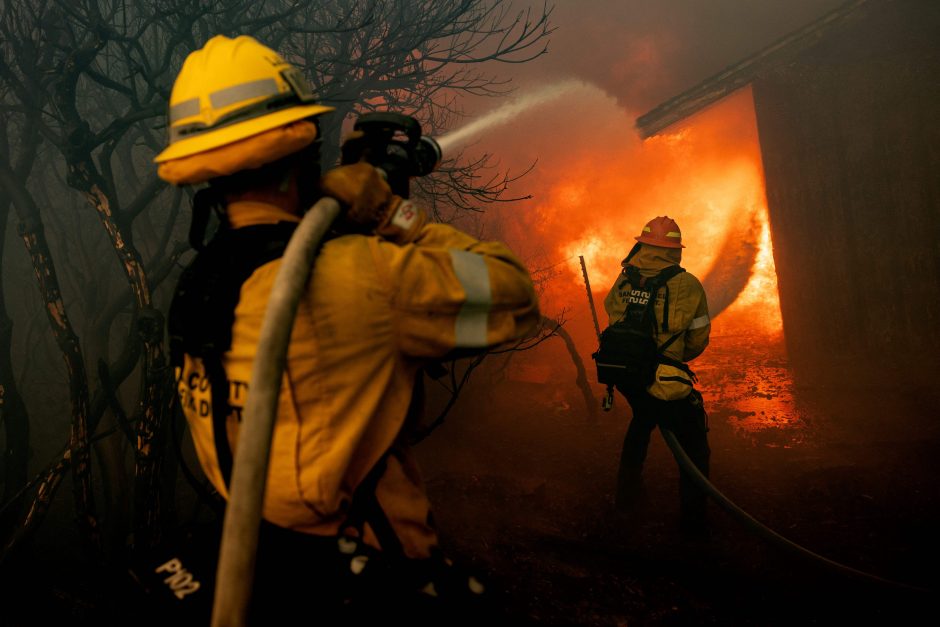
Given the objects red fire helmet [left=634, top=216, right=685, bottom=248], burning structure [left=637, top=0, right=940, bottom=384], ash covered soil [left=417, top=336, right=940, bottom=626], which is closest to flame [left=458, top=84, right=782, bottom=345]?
burning structure [left=637, top=0, right=940, bottom=384]

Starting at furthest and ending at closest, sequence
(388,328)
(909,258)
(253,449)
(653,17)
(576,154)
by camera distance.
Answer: (653,17)
(576,154)
(909,258)
(388,328)
(253,449)

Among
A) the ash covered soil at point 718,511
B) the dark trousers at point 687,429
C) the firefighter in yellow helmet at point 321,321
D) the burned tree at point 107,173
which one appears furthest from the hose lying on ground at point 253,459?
the dark trousers at point 687,429

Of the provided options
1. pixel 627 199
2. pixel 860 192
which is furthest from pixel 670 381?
pixel 627 199

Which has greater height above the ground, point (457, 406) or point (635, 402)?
point (635, 402)

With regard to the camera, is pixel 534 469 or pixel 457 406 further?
pixel 457 406

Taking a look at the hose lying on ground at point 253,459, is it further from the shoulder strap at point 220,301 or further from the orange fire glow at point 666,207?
the orange fire glow at point 666,207

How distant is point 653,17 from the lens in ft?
51.9

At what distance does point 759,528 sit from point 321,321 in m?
3.82

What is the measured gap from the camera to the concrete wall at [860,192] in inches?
306

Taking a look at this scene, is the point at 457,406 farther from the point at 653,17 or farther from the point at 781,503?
the point at 653,17

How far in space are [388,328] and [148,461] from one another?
337 centimetres

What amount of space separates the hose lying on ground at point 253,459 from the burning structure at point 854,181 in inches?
371

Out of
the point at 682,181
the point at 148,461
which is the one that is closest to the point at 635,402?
the point at 148,461

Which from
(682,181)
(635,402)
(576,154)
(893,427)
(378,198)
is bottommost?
(893,427)
